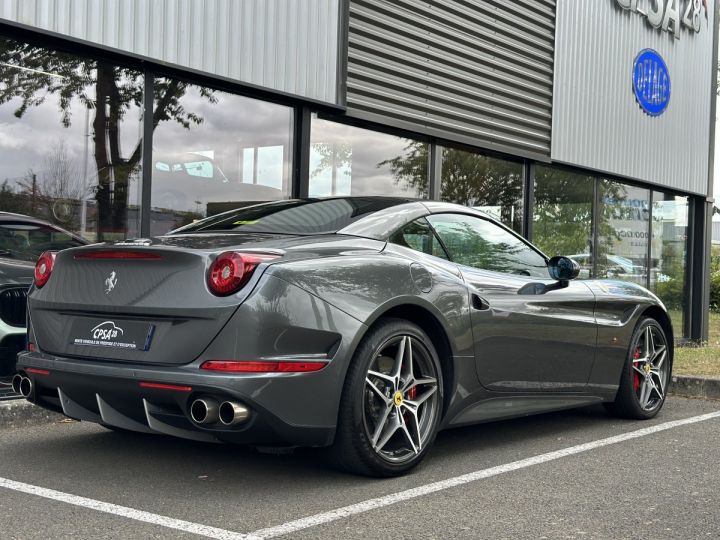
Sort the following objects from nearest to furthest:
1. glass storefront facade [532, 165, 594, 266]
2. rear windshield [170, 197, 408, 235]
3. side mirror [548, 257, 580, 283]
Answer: rear windshield [170, 197, 408, 235] < side mirror [548, 257, 580, 283] < glass storefront facade [532, 165, 594, 266]

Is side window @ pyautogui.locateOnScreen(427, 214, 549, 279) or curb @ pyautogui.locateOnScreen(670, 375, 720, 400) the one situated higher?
side window @ pyautogui.locateOnScreen(427, 214, 549, 279)

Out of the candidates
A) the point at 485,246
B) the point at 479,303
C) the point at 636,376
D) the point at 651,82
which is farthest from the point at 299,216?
the point at 651,82

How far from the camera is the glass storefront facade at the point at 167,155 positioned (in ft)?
21.0

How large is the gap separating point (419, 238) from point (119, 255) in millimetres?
1523

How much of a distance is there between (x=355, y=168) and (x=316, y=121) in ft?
2.41

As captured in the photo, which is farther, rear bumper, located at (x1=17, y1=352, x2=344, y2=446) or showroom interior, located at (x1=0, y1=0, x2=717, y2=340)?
showroom interior, located at (x1=0, y1=0, x2=717, y2=340)

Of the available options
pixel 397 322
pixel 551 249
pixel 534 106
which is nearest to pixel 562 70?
pixel 534 106

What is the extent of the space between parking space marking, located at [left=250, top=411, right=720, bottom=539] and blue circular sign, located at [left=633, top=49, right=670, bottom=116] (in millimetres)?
8747

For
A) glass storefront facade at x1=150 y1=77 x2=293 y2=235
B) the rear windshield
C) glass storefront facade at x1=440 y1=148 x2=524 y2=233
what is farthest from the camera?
glass storefront facade at x1=440 y1=148 x2=524 y2=233

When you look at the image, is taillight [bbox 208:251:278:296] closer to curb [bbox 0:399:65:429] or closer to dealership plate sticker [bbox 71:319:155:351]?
dealership plate sticker [bbox 71:319:155:351]

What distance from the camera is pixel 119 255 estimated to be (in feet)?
13.1

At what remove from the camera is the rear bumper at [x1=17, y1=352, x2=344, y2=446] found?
11.9ft

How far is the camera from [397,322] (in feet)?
13.8

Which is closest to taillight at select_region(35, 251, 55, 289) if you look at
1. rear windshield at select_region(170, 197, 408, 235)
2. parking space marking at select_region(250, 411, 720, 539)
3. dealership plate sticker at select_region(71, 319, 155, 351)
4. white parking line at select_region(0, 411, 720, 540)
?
dealership plate sticker at select_region(71, 319, 155, 351)
